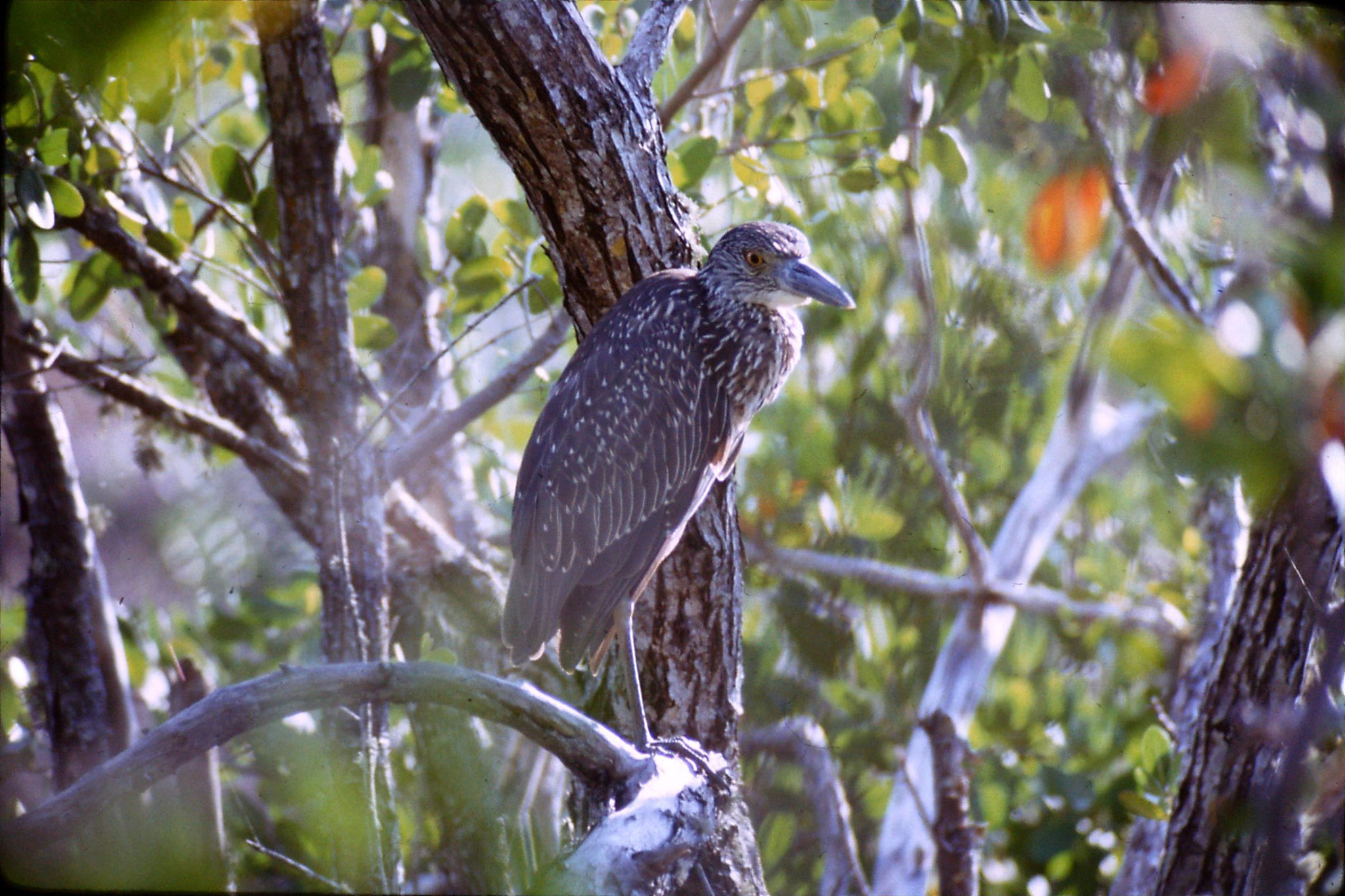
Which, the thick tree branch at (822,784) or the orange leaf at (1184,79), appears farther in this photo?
the thick tree branch at (822,784)

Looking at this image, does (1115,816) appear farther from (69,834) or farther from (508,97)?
(69,834)

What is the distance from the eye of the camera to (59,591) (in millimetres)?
4031

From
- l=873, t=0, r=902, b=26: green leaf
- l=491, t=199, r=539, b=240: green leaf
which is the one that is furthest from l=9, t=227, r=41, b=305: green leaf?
l=873, t=0, r=902, b=26: green leaf

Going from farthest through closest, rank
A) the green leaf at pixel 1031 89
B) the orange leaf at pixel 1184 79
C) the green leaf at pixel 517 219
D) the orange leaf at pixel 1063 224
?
the green leaf at pixel 517 219 → the green leaf at pixel 1031 89 → the orange leaf at pixel 1063 224 → the orange leaf at pixel 1184 79

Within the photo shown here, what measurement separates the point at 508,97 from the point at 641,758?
1.54 meters

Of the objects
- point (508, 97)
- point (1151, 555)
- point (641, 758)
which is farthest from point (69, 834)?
point (1151, 555)

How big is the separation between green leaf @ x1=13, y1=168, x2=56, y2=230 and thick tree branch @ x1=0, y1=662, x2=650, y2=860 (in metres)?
1.59

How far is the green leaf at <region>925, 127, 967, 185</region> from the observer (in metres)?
3.65

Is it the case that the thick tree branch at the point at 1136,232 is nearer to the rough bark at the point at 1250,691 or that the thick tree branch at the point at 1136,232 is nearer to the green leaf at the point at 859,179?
the green leaf at the point at 859,179

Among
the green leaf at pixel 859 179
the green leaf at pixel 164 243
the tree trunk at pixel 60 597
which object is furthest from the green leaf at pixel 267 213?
the green leaf at pixel 859 179

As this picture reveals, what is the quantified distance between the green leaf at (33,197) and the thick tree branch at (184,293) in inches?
23.2

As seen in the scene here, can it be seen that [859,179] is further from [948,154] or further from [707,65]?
[707,65]

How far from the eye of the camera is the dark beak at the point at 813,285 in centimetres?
303

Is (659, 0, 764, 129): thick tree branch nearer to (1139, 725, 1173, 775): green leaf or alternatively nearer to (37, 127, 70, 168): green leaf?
(37, 127, 70, 168): green leaf
